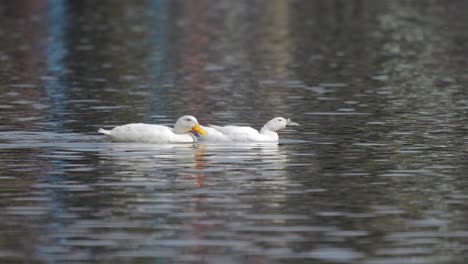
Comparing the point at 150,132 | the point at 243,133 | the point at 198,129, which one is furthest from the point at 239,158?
the point at 150,132

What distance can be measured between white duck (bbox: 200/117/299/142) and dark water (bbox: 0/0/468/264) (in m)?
0.37

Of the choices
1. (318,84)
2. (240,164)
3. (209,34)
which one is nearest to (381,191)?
(240,164)

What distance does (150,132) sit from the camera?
29750 millimetres

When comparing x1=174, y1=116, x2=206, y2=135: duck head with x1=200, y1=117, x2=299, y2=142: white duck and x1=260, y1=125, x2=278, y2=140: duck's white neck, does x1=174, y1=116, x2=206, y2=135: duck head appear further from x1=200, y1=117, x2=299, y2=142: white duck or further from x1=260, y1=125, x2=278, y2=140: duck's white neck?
x1=260, y1=125, x2=278, y2=140: duck's white neck

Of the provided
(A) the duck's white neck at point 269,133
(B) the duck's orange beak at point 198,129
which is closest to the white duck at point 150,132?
(B) the duck's orange beak at point 198,129

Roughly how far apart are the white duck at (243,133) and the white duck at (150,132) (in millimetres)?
260

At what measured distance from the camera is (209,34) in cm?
7550

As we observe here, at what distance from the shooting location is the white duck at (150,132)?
1173 inches

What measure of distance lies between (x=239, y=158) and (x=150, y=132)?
8.28 ft

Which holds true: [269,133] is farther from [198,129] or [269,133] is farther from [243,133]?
[198,129]

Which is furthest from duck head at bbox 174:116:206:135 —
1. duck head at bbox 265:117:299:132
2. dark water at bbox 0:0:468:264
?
duck head at bbox 265:117:299:132

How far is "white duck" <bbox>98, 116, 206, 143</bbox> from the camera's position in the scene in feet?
97.8

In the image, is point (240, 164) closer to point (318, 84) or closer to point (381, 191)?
point (381, 191)

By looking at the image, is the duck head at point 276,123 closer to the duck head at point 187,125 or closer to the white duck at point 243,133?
the white duck at point 243,133
